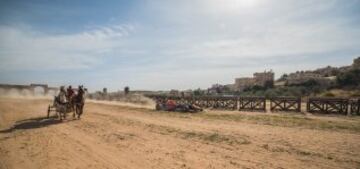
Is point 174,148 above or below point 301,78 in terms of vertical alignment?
below

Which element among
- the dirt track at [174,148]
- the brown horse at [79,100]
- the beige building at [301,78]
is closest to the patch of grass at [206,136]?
the dirt track at [174,148]

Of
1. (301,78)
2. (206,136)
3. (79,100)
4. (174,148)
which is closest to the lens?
(174,148)

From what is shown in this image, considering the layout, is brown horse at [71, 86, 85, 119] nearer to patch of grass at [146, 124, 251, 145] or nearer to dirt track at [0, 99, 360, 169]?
dirt track at [0, 99, 360, 169]

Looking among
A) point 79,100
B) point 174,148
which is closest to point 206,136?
point 174,148

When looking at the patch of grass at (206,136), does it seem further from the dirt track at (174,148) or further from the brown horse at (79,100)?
the brown horse at (79,100)

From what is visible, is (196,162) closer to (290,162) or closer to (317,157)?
(290,162)

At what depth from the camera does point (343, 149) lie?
10602 mm

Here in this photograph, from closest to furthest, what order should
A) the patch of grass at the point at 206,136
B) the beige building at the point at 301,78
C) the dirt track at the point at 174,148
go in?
the dirt track at the point at 174,148 < the patch of grass at the point at 206,136 < the beige building at the point at 301,78

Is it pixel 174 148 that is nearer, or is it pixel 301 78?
pixel 174 148

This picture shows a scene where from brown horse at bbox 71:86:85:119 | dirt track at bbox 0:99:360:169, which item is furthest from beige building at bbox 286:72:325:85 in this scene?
dirt track at bbox 0:99:360:169

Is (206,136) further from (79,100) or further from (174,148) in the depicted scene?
(79,100)

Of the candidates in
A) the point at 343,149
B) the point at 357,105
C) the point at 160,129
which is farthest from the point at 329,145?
the point at 357,105

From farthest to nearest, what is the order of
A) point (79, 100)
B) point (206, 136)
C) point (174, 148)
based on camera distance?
point (79, 100)
point (206, 136)
point (174, 148)

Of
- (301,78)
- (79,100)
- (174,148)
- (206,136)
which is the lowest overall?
(174,148)
